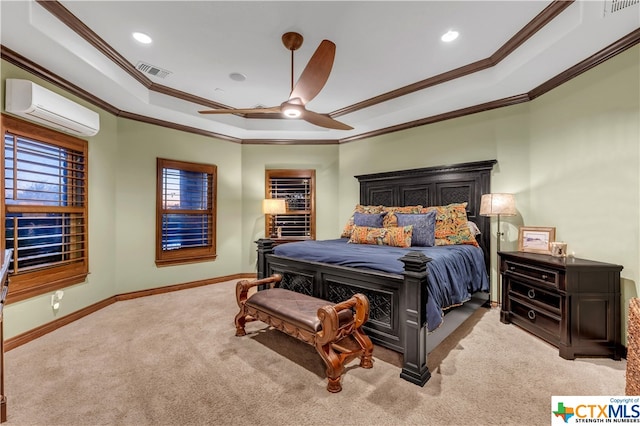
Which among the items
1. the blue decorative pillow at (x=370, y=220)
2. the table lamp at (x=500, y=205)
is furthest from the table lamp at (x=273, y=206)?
the table lamp at (x=500, y=205)

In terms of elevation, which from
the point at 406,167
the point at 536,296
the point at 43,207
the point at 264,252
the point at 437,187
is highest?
the point at 406,167

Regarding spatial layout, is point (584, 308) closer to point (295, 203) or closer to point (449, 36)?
point (449, 36)

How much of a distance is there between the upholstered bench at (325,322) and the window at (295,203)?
2712mm

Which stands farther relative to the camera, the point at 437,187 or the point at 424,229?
the point at 437,187

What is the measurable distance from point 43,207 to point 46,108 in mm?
991

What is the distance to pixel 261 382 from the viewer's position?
2.03 m

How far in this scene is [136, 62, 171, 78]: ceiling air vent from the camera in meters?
→ 3.16

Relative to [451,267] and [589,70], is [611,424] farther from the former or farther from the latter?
[589,70]

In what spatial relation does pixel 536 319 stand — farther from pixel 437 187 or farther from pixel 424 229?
pixel 437 187

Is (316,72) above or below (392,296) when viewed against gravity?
above

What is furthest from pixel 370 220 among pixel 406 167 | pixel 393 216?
pixel 406 167

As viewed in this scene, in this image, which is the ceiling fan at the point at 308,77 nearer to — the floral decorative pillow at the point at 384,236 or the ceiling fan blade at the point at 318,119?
the ceiling fan blade at the point at 318,119

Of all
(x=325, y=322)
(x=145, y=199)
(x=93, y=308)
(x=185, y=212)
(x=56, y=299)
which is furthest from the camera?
(x=185, y=212)

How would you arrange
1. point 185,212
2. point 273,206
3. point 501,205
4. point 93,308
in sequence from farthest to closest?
point 273,206, point 185,212, point 93,308, point 501,205
